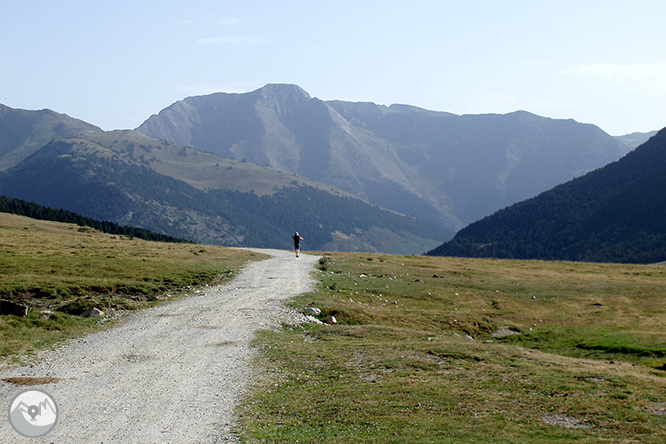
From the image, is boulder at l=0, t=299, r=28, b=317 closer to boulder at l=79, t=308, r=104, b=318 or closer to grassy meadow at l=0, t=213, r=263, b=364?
grassy meadow at l=0, t=213, r=263, b=364

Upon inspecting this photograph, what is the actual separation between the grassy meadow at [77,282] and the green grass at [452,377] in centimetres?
965

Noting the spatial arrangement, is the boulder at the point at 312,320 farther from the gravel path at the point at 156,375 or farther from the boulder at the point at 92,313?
the boulder at the point at 92,313

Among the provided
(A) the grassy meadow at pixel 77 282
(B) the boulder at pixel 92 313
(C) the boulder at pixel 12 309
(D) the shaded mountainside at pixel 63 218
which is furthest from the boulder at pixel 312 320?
(D) the shaded mountainside at pixel 63 218

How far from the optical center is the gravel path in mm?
12898

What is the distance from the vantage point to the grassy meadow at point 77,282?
22594mm

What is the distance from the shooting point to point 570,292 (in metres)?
50.4

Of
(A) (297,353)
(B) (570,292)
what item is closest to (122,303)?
(A) (297,353)

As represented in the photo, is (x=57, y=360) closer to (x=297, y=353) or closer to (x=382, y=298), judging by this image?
(x=297, y=353)

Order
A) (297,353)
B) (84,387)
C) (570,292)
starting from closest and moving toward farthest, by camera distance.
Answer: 1. (84,387)
2. (297,353)
3. (570,292)

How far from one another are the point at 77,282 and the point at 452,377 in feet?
80.7

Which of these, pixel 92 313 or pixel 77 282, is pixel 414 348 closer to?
pixel 92 313

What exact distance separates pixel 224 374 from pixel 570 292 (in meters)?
43.1

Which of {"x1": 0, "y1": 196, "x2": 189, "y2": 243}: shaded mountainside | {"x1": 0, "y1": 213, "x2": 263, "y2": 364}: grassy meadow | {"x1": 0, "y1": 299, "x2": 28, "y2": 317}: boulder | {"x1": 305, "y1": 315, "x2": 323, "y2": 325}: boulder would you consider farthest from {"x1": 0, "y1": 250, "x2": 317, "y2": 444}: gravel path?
{"x1": 0, "y1": 196, "x2": 189, "y2": 243}: shaded mountainside

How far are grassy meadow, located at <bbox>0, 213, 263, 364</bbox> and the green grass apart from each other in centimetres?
965
